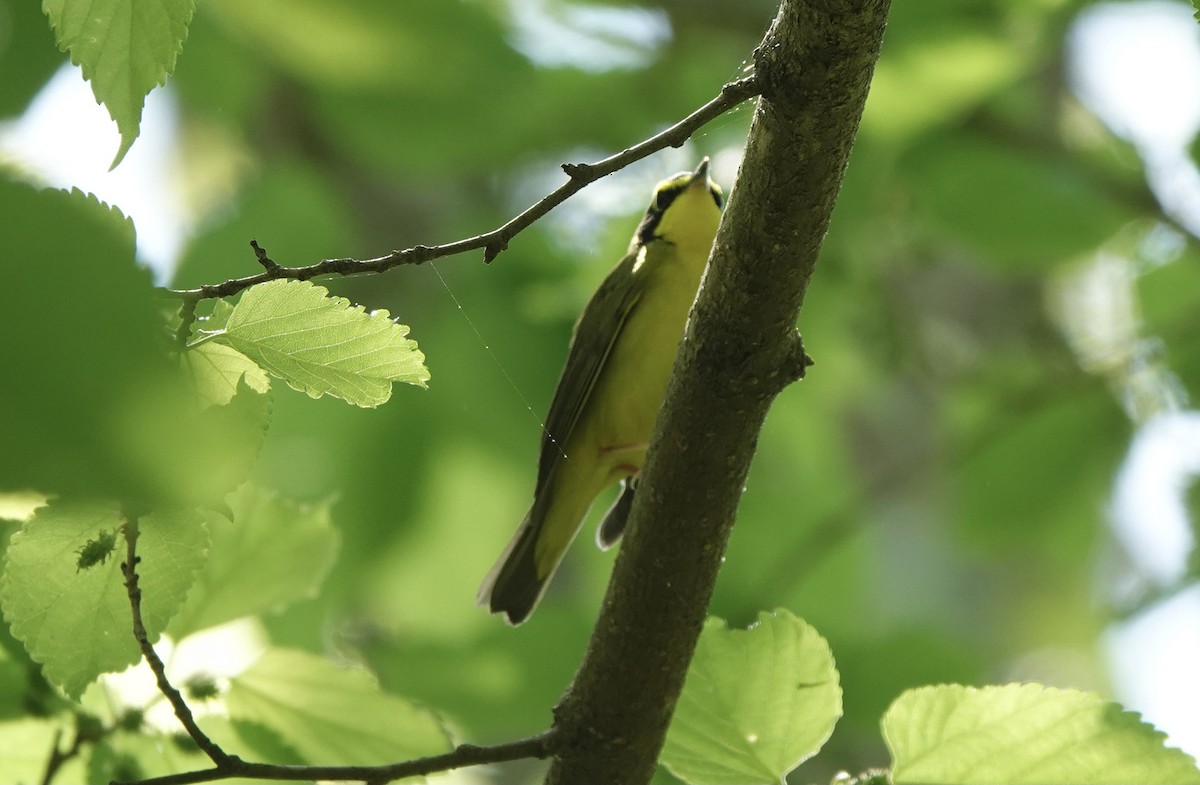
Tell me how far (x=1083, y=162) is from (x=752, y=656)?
3.82 metres

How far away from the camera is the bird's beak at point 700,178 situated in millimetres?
4156

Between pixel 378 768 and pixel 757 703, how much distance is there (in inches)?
21.7

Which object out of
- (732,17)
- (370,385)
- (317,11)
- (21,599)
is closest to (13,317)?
(370,385)

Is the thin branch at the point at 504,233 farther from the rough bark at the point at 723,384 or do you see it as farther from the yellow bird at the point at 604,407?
the yellow bird at the point at 604,407

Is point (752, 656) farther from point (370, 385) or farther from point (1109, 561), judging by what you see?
point (1109, 561)

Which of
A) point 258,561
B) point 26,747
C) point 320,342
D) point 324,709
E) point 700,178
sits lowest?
point 26,747

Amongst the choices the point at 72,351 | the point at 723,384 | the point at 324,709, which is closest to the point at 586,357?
the point at 324,709

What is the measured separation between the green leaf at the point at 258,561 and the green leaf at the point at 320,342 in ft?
2.70

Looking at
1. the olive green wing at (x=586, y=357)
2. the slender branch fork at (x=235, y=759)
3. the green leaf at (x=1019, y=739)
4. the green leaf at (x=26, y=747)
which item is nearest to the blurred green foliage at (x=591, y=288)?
the olive green wing at (x=586, y=357)

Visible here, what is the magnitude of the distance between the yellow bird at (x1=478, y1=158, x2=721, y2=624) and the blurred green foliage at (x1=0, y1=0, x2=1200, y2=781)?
0.50 feet

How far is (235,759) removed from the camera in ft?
5.40

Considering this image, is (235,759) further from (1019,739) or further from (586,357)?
(586,357)

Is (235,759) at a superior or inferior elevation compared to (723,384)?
inferior

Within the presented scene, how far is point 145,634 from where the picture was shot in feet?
5.22
